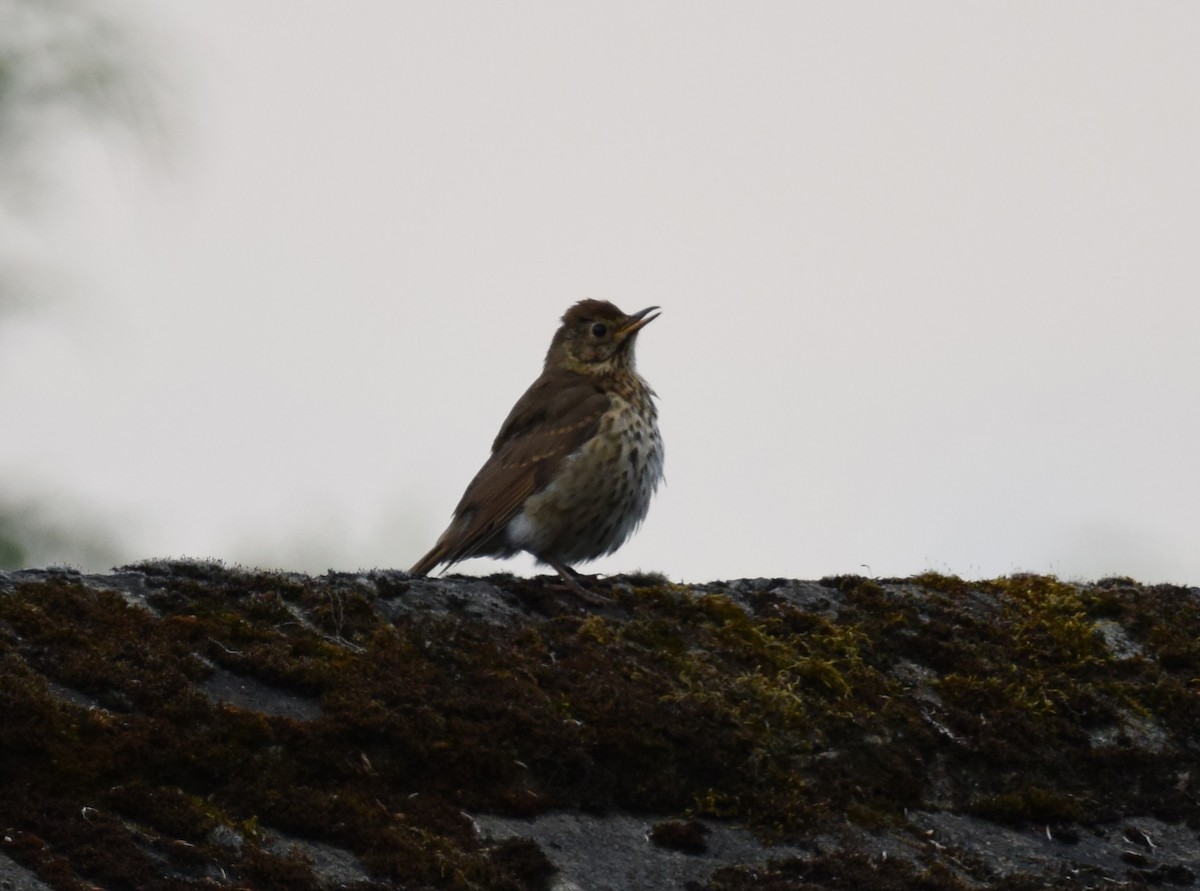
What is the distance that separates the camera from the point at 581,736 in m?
4.31

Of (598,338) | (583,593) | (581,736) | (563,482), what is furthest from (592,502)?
(581,736)

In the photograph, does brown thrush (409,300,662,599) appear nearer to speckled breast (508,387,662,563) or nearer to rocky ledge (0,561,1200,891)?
speckled breast (508,387,662,563)

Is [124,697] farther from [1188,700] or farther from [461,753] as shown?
[1188,700]

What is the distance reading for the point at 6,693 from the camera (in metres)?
3.72

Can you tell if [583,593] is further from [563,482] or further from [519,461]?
[519,461]

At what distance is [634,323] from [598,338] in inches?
9.1

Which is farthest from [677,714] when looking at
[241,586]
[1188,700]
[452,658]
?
[1188,700]

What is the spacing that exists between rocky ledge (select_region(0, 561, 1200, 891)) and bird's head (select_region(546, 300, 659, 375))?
4.28 metres

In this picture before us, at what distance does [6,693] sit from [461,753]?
1089 mm

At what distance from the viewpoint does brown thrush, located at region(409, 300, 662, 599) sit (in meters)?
8.19

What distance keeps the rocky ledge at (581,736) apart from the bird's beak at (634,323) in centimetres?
439

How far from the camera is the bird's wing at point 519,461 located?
8.19 m

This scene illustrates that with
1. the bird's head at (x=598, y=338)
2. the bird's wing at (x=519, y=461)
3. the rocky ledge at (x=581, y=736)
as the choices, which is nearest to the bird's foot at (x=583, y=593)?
the rocky ledge at (x=581, y=736)

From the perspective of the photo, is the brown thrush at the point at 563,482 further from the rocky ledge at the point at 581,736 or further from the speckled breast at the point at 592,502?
the rocky ledge at the point at 581,736
